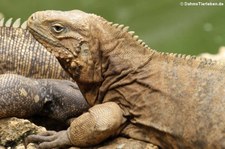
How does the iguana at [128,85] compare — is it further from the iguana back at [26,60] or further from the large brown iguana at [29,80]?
the iguana back at [26,60]

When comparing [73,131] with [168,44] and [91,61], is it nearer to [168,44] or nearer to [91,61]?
[91,61]

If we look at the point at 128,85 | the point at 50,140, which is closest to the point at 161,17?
the point at 128,85

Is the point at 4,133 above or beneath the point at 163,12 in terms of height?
beneath

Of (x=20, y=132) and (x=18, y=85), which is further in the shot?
(x=18, y=85)

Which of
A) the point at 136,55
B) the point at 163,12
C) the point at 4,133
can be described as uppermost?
the point at 163,12

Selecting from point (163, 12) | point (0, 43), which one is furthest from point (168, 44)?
point (0, 43)

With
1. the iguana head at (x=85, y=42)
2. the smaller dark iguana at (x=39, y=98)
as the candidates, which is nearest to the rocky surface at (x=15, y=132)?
the smaller dark iguana at (x=39, y=98)

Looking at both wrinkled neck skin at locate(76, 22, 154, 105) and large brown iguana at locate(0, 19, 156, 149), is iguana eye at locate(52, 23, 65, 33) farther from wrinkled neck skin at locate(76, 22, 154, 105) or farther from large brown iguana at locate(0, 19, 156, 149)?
large brown iguana at locate(0, 19, 156, 149)

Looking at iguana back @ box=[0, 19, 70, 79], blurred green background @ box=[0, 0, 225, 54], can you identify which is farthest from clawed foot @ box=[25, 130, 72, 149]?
blurred green background @ box=[0, 0, 225, 54]
